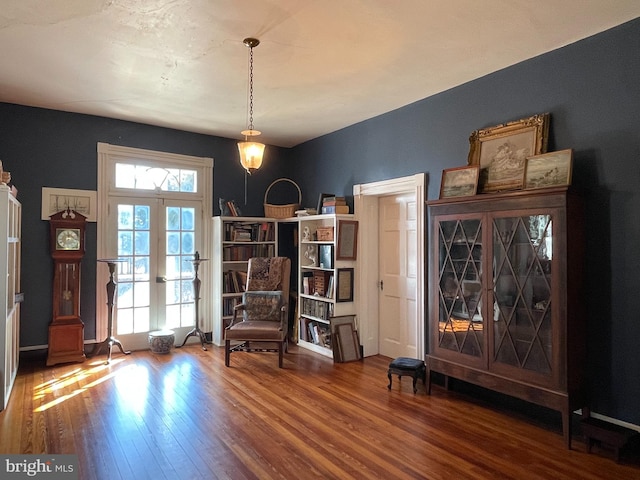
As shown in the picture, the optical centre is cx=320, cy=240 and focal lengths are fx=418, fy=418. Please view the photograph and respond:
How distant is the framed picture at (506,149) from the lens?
3357mm

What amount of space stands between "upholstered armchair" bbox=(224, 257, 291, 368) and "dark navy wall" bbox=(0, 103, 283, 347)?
1804mm

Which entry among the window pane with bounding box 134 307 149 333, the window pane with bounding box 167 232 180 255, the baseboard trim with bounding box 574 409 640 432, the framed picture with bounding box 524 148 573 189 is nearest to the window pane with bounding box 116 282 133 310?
the window pane with bounding box 134 307 149 333

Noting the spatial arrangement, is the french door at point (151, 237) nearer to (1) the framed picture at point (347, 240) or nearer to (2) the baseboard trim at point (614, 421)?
(1) the framed picture at point (347, 240)

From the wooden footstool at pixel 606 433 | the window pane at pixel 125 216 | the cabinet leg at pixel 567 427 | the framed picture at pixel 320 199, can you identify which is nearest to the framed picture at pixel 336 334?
the framed picture at pixel 320 199

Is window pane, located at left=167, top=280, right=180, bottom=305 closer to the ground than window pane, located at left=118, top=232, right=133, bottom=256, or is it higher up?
closer to the ground

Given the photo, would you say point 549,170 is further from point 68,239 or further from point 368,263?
point 68,239

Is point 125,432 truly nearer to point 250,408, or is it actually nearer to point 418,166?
point 250,408

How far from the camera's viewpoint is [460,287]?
140 inches

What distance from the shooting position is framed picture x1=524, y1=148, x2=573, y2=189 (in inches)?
118

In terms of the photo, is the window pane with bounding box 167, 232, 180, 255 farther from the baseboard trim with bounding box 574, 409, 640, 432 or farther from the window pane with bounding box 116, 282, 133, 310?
the baseboard trim with bounding box 574, 409, 640, 432

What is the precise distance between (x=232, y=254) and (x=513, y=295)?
3.76m

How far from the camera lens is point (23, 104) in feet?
15.2

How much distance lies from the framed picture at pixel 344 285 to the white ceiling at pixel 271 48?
1.90 metres

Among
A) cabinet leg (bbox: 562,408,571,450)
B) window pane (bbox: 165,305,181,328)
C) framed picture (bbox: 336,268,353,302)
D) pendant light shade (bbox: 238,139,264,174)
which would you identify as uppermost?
pendant light shade (bbox: 238,139,264,174)
